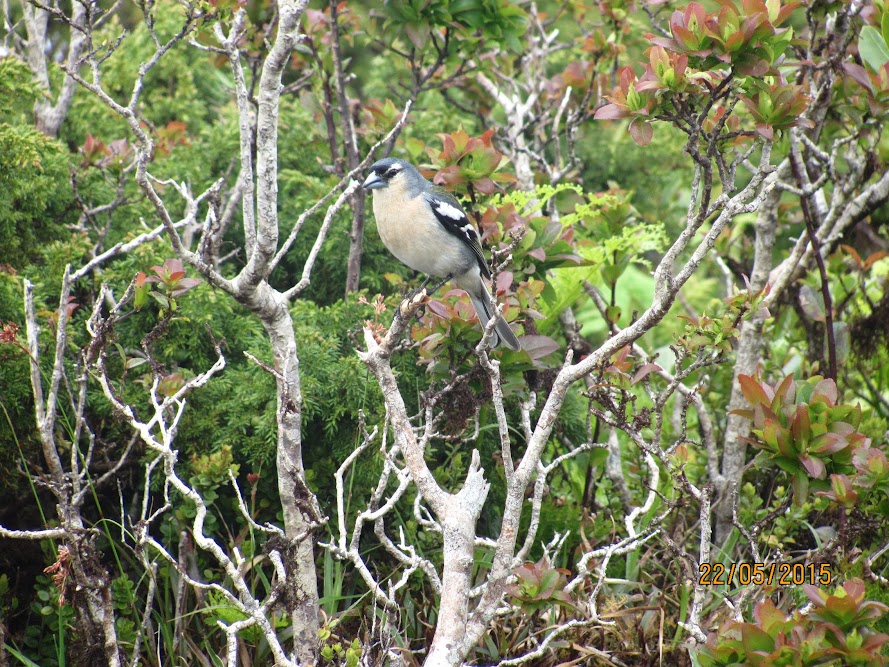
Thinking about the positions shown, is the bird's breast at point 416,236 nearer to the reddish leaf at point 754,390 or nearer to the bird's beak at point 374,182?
the bird's beak at point 374,182

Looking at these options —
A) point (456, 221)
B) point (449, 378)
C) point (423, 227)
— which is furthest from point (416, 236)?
point (449, 378)

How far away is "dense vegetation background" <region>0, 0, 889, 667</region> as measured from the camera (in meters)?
2.92

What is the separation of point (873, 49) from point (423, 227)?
2.21 meters

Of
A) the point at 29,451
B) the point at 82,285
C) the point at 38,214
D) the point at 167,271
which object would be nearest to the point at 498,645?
the point at 167,271

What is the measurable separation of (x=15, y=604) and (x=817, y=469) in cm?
324

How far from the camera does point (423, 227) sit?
14.2 feet

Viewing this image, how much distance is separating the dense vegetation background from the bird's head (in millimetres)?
192

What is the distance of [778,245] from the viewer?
5.79 meters

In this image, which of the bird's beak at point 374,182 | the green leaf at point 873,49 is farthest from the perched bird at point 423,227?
the green leaf at point 873,49
